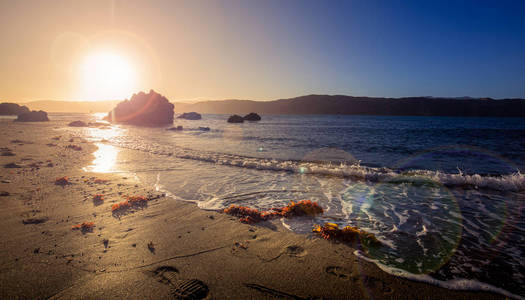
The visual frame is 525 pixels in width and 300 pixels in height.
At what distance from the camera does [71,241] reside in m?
4.67

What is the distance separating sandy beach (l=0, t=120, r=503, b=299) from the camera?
331 cm

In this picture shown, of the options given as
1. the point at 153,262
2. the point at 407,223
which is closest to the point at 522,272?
the point at 407,223

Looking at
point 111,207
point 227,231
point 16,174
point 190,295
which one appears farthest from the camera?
→ point 16,174

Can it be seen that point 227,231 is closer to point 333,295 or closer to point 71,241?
point 333,295

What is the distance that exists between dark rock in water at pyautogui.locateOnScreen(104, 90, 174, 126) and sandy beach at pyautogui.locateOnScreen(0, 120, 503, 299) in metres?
76.9

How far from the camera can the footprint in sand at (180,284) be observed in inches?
126

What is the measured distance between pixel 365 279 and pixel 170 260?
3.44 metres

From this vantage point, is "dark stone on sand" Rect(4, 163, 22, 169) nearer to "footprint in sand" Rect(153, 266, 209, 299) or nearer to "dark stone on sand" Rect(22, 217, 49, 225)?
"dark stone on sand" Rect(22, 217, 49, 225)

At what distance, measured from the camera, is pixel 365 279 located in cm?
364

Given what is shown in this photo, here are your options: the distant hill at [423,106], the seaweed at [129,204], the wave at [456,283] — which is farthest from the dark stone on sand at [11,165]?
the distant hill at [423,106]

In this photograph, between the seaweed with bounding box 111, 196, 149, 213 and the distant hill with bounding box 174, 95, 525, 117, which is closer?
the seaweed with bounding box 111, 196, 149, 213

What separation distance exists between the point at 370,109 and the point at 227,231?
7717 inches

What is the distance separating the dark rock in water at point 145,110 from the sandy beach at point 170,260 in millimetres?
76902

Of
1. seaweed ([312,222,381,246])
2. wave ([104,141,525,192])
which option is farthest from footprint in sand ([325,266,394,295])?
wave ([104,141,525,192])
